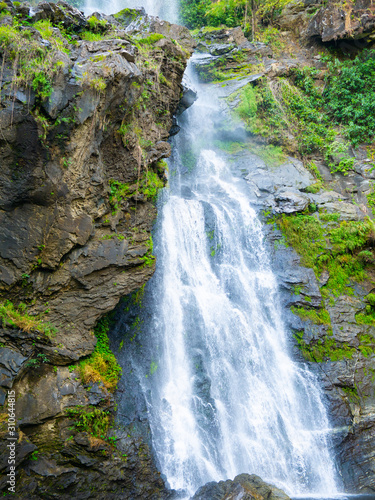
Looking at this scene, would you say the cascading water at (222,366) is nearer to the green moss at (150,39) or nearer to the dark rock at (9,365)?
the dark rock at (9,365)

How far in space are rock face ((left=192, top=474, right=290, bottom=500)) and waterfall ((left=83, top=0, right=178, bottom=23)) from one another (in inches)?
1000

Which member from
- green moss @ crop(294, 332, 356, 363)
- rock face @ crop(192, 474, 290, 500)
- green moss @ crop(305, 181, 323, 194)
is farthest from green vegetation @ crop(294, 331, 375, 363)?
green moss @ crop(305, 181, 323, 194)

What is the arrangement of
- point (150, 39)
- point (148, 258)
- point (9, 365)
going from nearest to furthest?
point (9, 365), point (148, 258), point (150, 39)

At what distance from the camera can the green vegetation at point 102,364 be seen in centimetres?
771

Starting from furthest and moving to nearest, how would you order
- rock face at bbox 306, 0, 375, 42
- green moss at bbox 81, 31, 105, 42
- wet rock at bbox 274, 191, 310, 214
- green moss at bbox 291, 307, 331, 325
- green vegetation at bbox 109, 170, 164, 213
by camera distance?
rock face at bbox 306, 0, 375, 42, wet rock at bbox 274, 191, 310, 214, green moss at bbox 291, 307, 331, 325, green moss at bbox 81, 31, 105, 42, green vegetation at bbox 109, 170, 164, 213

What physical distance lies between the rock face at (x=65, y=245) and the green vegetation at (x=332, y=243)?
6531 millimetres

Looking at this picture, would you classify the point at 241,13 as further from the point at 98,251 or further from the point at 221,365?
the point at 221,365

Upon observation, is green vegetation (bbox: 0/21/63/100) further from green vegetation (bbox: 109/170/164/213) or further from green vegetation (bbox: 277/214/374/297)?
green vegetation (bbox: 277/214/374/297)

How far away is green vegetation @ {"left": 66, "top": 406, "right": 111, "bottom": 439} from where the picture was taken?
7.11 metres

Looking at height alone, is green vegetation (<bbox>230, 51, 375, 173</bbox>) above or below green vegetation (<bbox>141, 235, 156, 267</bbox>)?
above

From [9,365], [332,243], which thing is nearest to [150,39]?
[332,243]

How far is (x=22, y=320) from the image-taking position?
6809mm

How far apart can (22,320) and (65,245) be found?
1773 millimetres

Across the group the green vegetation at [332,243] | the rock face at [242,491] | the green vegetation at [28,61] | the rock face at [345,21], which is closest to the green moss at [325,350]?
the green vegetation at [332,243]
